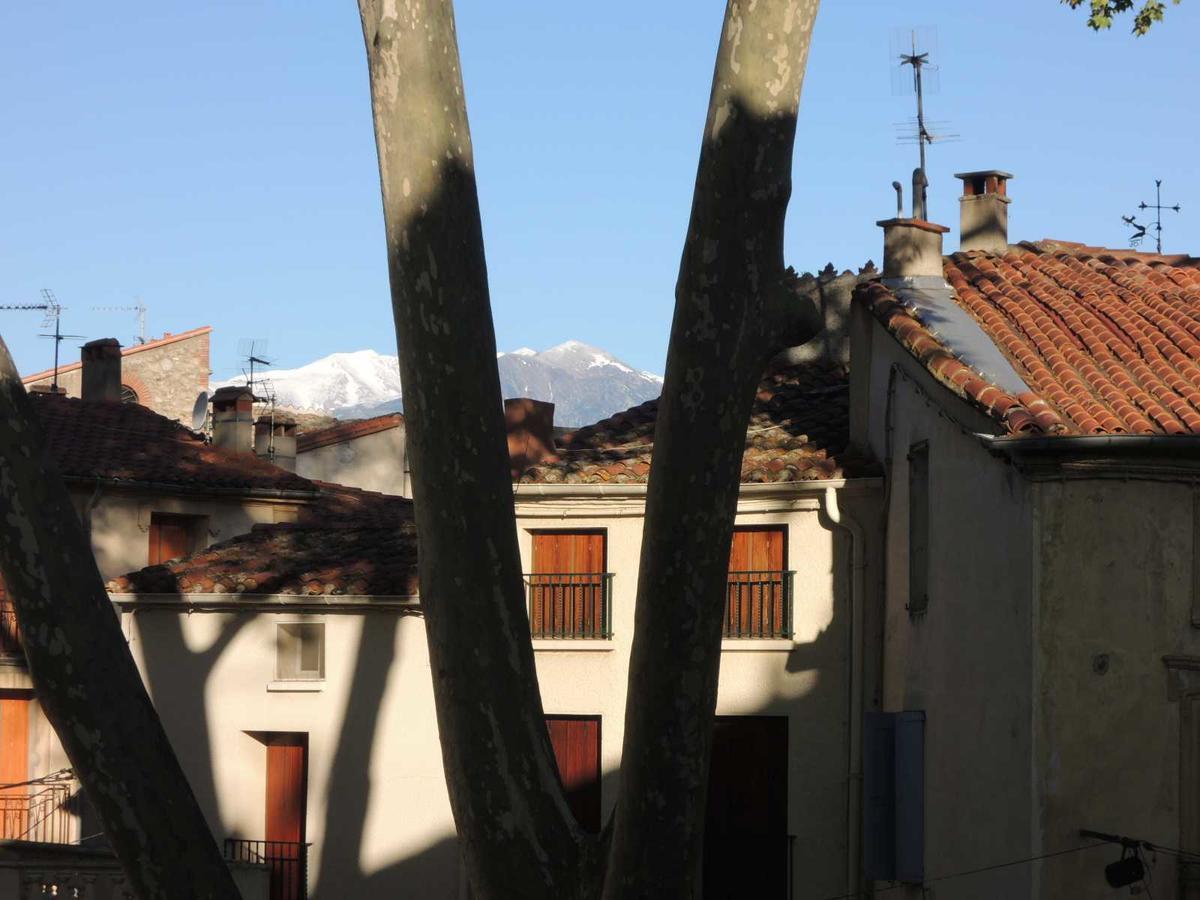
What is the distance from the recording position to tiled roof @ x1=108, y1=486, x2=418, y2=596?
813 inches

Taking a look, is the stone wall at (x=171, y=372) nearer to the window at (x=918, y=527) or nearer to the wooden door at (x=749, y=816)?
the wooden door at (x=749, y=816)

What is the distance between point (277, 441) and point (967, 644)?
20895mm

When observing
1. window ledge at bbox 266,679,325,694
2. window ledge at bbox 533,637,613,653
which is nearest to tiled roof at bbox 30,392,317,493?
window ledge at bbox 266,679,325,694

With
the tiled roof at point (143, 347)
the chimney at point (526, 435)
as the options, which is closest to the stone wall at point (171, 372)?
the tiled roof at point (143, 347)

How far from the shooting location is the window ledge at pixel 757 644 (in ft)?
61.0

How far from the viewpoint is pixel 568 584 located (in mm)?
19531

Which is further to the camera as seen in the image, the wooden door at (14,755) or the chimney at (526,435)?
the wooden door at (14,755)

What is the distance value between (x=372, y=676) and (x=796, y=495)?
5517 mm

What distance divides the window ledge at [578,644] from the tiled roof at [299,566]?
1.59m

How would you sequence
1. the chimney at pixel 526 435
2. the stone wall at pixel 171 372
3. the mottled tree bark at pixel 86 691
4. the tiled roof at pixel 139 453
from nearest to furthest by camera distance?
the mottled tree bark at pixel 86 691, the chimney at pixel 526 435, the tiled roof at pixel 139 453, the stone wall at pixel 171 372

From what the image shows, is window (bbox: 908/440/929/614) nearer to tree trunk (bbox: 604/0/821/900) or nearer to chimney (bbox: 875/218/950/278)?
chimney (bbox: 875/218/950/278)

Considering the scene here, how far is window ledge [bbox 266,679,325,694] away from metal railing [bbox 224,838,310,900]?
1735mm

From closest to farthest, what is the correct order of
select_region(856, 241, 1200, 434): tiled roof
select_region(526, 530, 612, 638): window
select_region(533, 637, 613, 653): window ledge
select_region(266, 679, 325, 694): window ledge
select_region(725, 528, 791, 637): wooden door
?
select_region(856, 241, 1200, 434): tiled roof → select_region(725, 528, 791, 637): wooden door → select_region(533, 637, 613, 653): window ledge → select_region(526, 530, 612, 638): window → select_region(266, 679, 325, 694): window ledge

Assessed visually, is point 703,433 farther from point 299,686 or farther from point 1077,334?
point 299,686
